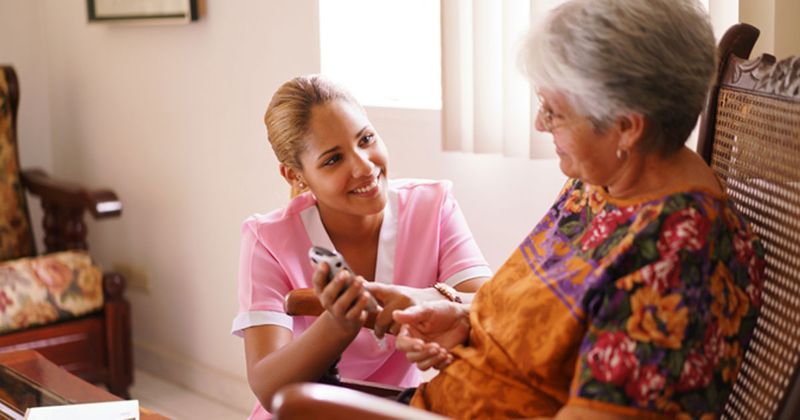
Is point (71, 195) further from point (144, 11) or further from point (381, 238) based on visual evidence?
point (381, 238)

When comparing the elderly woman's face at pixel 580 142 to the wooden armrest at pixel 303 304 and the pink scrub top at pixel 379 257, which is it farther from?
the pink scrub top at pixel 379 257

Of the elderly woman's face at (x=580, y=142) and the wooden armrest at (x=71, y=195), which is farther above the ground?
the elderly woman's face at (x=580, y=142)

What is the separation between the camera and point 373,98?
2814mm

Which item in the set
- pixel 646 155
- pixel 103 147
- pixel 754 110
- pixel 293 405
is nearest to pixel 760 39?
pixel 754 110

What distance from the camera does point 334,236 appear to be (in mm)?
1833

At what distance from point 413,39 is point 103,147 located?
5.25 ft

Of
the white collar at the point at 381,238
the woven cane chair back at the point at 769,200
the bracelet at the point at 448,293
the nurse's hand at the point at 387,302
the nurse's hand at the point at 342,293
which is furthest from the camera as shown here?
the white collar at the point at 381,238

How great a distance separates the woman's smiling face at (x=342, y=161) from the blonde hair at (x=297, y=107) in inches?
0.4

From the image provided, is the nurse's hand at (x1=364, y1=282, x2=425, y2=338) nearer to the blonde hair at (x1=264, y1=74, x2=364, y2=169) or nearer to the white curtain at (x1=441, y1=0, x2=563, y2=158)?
the blonde hair at (x1=264, y1=74, x2=364, y2=169)

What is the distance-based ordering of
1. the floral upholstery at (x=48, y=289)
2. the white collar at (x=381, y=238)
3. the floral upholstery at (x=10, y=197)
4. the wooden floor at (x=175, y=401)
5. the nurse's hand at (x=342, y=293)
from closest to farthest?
the nurse's hand at (x=342, y=293) < the white collar at (x=381, y=238) < the floral upholstery at (x=48, y=289) < the wooden floor at (x=175, y=401) < the floral upholstery at (x=10, y=197)

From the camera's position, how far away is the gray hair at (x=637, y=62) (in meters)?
1.14

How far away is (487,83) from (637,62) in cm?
111

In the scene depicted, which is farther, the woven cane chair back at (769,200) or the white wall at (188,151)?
the white wall at (188,151)

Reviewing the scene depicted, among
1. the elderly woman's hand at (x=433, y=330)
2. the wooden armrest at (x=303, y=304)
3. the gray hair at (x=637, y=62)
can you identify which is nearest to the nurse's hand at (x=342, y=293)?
the elderly woman's hand at (x=433, y=330)
